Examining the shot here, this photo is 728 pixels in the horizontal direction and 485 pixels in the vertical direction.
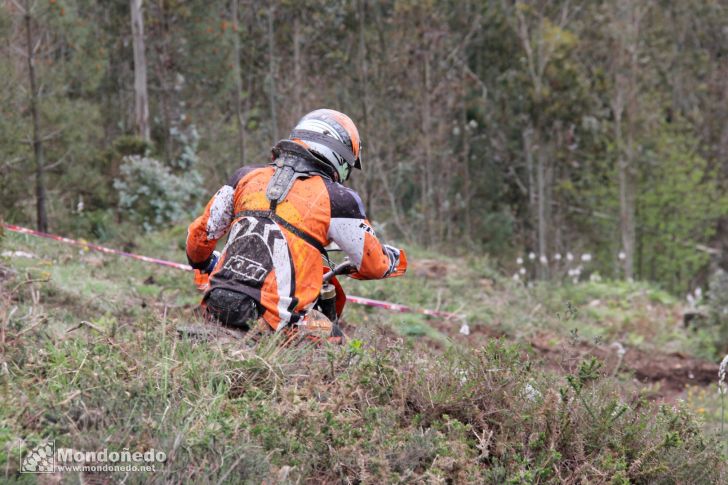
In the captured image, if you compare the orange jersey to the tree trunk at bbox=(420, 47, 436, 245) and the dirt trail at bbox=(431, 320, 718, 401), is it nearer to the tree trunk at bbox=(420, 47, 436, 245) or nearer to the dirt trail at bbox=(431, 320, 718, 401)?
the dirt trail at bbox=(431, 320, 718, 401)

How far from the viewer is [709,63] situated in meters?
39.3

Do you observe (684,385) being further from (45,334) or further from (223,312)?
(45,334)

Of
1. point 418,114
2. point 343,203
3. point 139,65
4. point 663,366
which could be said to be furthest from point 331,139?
point 418,114

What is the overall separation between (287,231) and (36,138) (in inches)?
372

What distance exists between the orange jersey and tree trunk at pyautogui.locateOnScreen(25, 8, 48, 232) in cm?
887

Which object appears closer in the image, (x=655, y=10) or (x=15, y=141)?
(x=15, y=141)

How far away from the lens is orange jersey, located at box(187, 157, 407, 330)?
4852 mm

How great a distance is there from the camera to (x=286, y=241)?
16.0 feet

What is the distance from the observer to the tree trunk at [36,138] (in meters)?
13.0

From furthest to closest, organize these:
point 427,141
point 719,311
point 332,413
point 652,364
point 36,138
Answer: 1. point 427,141
2. point 719,311
3. point 36,138
4. point 652,364
5. point 332,413

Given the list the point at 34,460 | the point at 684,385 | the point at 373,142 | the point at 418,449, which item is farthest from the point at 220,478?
the point at 373,142

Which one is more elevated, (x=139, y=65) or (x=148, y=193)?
(x=139, y=65)

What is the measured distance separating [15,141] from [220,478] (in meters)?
10.5

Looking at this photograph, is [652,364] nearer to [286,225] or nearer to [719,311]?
[719,311]
